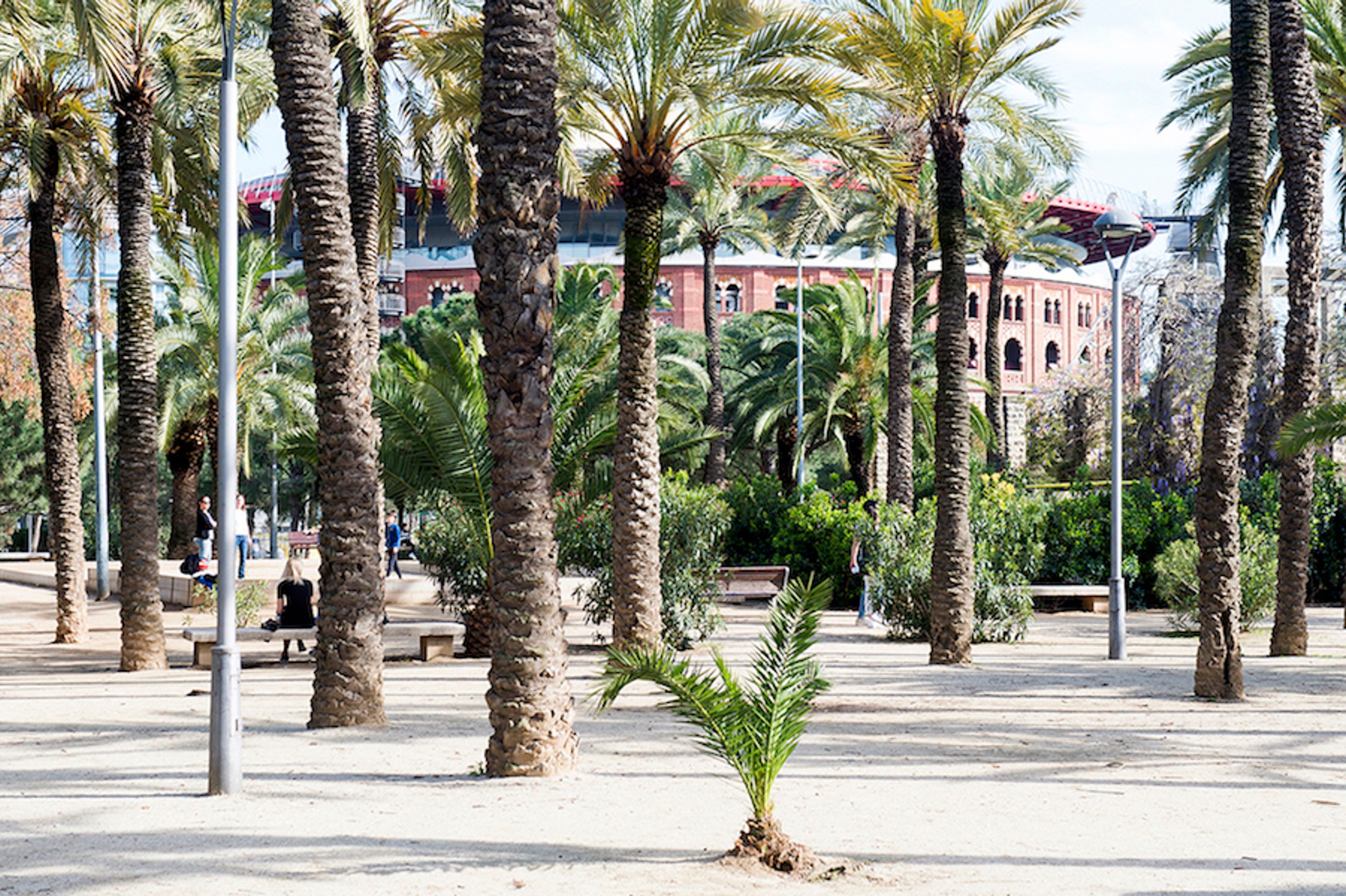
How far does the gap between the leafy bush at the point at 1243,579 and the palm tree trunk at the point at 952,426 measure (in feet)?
17.3

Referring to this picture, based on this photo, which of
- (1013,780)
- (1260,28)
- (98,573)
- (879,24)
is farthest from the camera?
(98,573)

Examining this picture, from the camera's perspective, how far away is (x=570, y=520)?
1780 centimetres

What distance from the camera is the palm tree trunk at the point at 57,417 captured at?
18.3 meters

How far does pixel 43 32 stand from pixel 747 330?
32008 millimetres

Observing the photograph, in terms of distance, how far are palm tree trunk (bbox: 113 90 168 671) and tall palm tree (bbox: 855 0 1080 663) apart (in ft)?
→ 27.5

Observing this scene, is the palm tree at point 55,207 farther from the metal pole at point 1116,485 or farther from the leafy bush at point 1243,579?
the leafy bush at point 1243,579

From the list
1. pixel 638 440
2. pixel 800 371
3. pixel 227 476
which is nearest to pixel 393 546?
pixel 800 371

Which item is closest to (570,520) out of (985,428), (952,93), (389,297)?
(952,93)

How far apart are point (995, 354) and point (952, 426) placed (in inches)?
764

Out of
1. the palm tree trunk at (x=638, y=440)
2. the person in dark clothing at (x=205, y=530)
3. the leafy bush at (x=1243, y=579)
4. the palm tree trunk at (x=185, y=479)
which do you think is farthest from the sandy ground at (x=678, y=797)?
the palm tree trunk at (x=185, y=479)

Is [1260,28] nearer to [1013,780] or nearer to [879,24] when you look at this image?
[879,24]

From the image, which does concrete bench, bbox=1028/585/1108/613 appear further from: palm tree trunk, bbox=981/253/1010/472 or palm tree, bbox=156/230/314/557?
palm tree, bbox=156/230/314/557

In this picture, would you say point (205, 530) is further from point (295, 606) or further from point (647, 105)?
point (647, 105)

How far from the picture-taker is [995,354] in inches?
1318
